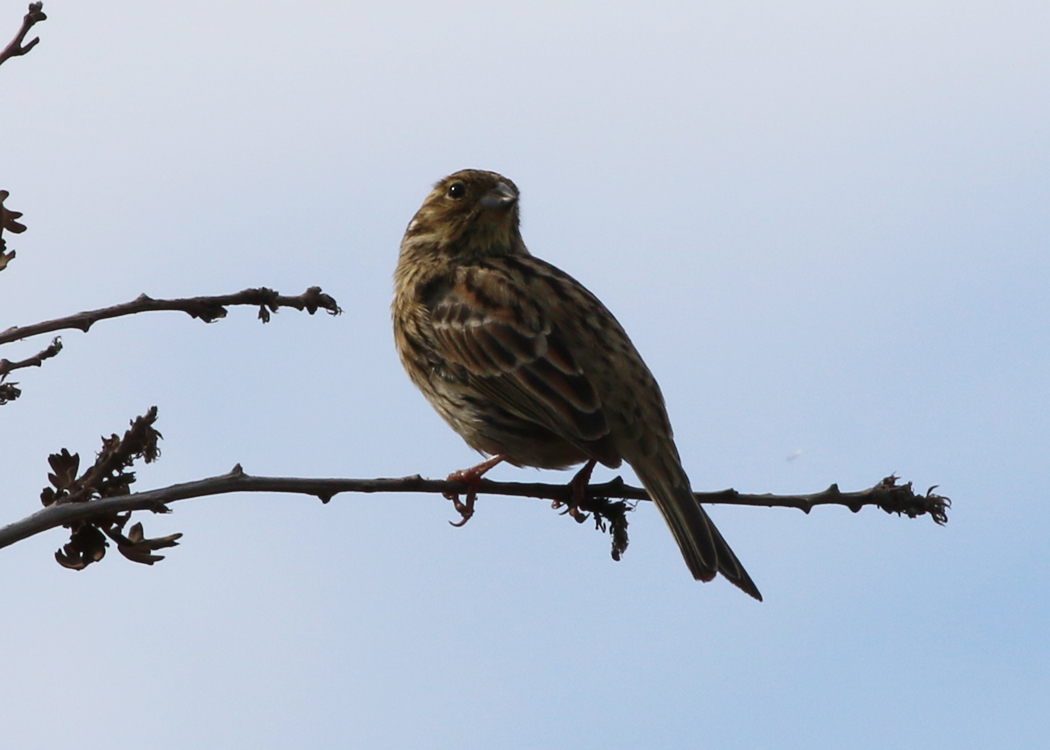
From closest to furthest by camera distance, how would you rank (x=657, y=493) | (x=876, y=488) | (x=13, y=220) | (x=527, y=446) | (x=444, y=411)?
1. (x=13, y=220)
2. (x=876, y=488)
3. (x=657, y=493)
4. (x=527, y=446)
5. (x=444, y=411)

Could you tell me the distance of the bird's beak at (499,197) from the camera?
7574 mm

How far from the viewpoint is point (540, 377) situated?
19.7ft

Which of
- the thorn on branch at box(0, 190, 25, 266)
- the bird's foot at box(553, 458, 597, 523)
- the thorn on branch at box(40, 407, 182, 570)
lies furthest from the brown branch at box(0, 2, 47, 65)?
the bird's foot at box(553, 458, 597, 523)

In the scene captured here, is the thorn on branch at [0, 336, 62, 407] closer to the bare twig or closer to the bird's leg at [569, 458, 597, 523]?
the bare twig

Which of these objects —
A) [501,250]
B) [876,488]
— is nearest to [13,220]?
[876,488]

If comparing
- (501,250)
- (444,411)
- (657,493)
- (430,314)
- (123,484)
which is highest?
(501,250)

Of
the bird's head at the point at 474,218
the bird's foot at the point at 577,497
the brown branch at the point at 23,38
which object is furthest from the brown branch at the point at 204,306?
the bird's head at the point at 474,218

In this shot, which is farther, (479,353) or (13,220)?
(479,353)

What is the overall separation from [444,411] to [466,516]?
28.9 inches

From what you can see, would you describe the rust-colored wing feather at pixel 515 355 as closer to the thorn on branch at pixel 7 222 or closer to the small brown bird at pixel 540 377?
the small brown bird at pixel 540 377

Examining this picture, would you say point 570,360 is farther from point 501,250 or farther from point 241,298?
point 241,298

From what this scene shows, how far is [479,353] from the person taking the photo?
20.8 ft

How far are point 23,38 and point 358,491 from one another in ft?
4.51

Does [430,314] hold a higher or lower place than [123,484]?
Answer: higher
